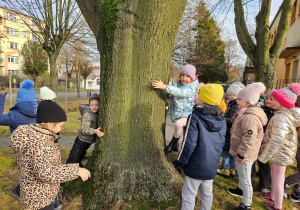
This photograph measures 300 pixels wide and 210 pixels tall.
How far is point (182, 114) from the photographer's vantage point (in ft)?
11.1

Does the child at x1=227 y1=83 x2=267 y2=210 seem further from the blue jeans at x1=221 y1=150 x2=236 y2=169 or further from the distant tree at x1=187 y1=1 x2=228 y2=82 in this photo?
the distant tree at x1=187 y1=1 x2=228 y2=82

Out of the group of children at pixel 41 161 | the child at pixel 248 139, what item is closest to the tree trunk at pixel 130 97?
the group of children at pixel 41 161

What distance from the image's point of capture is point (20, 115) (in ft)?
11.8

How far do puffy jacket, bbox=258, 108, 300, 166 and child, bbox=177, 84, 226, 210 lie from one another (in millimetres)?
990

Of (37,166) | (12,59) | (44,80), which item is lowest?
(37,166)

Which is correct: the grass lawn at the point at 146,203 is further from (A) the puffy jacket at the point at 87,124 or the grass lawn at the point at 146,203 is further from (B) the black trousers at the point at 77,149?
(A) the puffy jacket at the point at 87,124

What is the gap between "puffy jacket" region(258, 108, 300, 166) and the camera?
282 centimetres

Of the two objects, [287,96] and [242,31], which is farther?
[242,31]

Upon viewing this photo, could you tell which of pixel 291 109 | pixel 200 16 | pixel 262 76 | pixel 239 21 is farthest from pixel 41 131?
pixel 200 16

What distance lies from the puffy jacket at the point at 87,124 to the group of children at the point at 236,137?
107cm

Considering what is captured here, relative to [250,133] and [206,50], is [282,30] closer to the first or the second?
[250,133]

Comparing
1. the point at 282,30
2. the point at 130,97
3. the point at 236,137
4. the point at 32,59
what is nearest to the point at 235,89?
the point at 236,137

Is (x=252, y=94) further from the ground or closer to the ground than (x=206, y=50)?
closer to the ground

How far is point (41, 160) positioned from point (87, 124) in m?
1.27
